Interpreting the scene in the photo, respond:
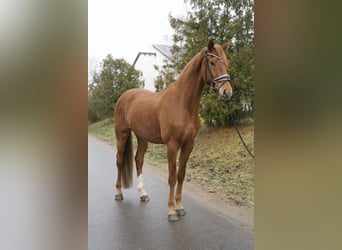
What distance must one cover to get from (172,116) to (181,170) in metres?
0.21

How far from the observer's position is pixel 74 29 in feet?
1.56

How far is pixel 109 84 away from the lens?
3.11 feet

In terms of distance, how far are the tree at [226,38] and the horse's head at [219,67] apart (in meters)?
0.02

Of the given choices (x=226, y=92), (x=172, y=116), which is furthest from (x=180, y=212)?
(x=226, y=92)

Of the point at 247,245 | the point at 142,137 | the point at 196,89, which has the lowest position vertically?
the point at 247,245

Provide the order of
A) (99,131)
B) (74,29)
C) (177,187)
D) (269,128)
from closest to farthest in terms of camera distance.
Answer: (74,29), (269,128), (99,131), (177,187)

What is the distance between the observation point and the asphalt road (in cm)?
89

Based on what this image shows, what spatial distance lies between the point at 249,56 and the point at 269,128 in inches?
17.8

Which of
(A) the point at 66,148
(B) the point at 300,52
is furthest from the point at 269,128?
(A) the point at 66,148

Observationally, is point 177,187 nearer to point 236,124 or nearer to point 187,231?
point 187,231

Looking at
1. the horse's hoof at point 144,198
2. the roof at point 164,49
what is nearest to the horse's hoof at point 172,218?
the horse's hoof at point 144,198

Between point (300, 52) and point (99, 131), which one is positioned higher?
point (300, 52)

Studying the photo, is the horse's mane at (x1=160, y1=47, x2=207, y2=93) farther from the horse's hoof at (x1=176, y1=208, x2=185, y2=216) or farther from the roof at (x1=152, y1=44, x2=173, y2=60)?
the horse's hoof at (x1=176, y1=208, x2=185, y2=216)

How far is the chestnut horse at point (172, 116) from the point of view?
0.99 m
